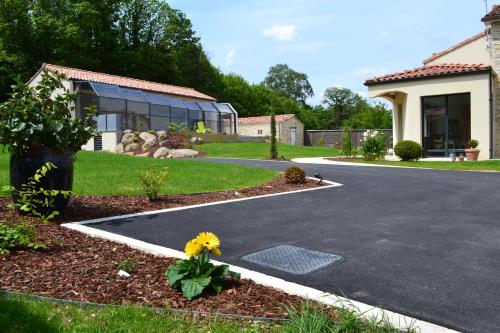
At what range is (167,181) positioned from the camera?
10.7 meters

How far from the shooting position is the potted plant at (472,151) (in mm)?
18550

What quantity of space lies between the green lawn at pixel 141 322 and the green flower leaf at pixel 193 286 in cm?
30

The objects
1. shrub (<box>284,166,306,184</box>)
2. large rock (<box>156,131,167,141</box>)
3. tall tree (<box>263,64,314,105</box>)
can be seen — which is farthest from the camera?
tall tree (<box>263,64,314,105</box>)

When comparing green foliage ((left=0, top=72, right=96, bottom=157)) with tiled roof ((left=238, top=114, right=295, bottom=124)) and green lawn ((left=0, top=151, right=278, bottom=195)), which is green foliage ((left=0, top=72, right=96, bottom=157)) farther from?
tiled roof ((left=238, top=114, right=295, bottom=124))

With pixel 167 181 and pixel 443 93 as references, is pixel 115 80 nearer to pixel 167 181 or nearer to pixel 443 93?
pixel 443 93

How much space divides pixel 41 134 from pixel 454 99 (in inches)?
743

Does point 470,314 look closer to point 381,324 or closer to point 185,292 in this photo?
point 381,324

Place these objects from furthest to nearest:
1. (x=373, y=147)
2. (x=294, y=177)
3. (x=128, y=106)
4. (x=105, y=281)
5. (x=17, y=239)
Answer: (x=128, y=106), (x=373, y=147), (x=294, y=177), (x=17, y=239), (x=105, y=281)

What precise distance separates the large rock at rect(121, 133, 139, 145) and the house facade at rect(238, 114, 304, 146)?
19.7 meters

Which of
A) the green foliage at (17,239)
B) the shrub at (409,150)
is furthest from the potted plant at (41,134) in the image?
the shrub at (409,150)

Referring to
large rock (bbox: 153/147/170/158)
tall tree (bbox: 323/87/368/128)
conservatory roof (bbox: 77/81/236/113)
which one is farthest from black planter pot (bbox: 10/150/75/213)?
tall tree (bbox: 323/87/368/128)

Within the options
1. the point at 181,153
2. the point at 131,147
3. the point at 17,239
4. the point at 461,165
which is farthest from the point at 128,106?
the point at 17,239

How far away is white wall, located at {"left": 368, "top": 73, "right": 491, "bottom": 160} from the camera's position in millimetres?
19297

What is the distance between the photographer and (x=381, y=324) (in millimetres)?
3053
